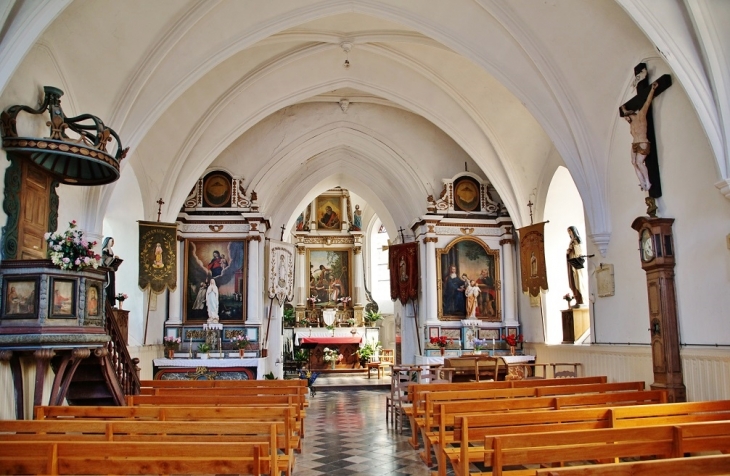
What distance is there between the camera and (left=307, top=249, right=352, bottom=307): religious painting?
77.9 ft

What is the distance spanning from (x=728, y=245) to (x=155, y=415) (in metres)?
6.57

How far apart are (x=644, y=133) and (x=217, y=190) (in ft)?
33.3

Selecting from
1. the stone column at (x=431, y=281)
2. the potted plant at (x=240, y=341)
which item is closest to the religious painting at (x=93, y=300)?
the potted plant at (x=240, y=341)

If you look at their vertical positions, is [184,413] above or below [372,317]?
below

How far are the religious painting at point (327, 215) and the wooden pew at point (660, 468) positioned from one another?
21.2 metres

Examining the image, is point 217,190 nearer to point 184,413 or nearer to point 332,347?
point 332,347

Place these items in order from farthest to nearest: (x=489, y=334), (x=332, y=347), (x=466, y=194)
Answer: (x=332, y=347), (x=466, y=194), (x=489, y=334)

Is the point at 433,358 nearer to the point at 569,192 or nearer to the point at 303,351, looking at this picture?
the point at 569,192

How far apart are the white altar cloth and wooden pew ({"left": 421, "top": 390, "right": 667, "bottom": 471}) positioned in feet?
25.8

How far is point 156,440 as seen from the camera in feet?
15.7

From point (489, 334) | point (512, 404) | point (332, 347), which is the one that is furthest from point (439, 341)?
point (512, 404)

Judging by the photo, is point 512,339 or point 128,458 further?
point 512,339

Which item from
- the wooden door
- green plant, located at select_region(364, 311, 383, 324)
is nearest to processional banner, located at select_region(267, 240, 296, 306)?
green plant, located at select_region(364, 311, 383, 324)

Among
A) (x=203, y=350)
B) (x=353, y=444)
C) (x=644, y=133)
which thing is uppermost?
(x=644, y=133)
